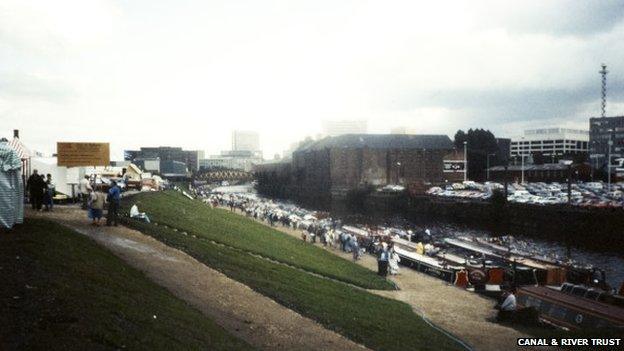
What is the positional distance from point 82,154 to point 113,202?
30.9 ft

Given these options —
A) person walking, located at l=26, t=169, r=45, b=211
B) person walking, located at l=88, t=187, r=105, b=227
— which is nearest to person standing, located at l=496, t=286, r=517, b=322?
person walking, located at l=88, t=187, r=105, b=227

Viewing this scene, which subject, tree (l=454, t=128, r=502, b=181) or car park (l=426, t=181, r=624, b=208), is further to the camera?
tree (l=454, t=128, r=502, b=181)

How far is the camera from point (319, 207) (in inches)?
4478

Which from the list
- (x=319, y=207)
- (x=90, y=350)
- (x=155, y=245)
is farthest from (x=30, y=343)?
(x=319, y=207)

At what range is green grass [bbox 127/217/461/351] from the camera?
55.0 feet

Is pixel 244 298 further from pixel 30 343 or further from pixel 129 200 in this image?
pixel 129 200

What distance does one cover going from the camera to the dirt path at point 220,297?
540 inches

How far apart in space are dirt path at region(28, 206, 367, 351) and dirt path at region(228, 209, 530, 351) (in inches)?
281

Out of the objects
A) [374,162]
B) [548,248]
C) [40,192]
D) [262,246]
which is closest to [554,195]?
[548,248]

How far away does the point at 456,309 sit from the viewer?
2473cm

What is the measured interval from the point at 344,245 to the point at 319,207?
6999 cm

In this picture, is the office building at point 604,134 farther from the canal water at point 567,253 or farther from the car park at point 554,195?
the canal water at point 567,253

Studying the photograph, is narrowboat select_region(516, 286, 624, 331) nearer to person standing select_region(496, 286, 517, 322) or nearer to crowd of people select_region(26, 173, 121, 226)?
person standing select_region(496, 286, 517, 322)

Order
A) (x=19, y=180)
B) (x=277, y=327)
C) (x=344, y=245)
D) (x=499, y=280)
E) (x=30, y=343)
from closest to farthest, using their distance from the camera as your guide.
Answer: (x=30, y=343) → (x=277, y=327) → (x=19, y=180) → (x=499, y=280) → (x=344, y=245)
